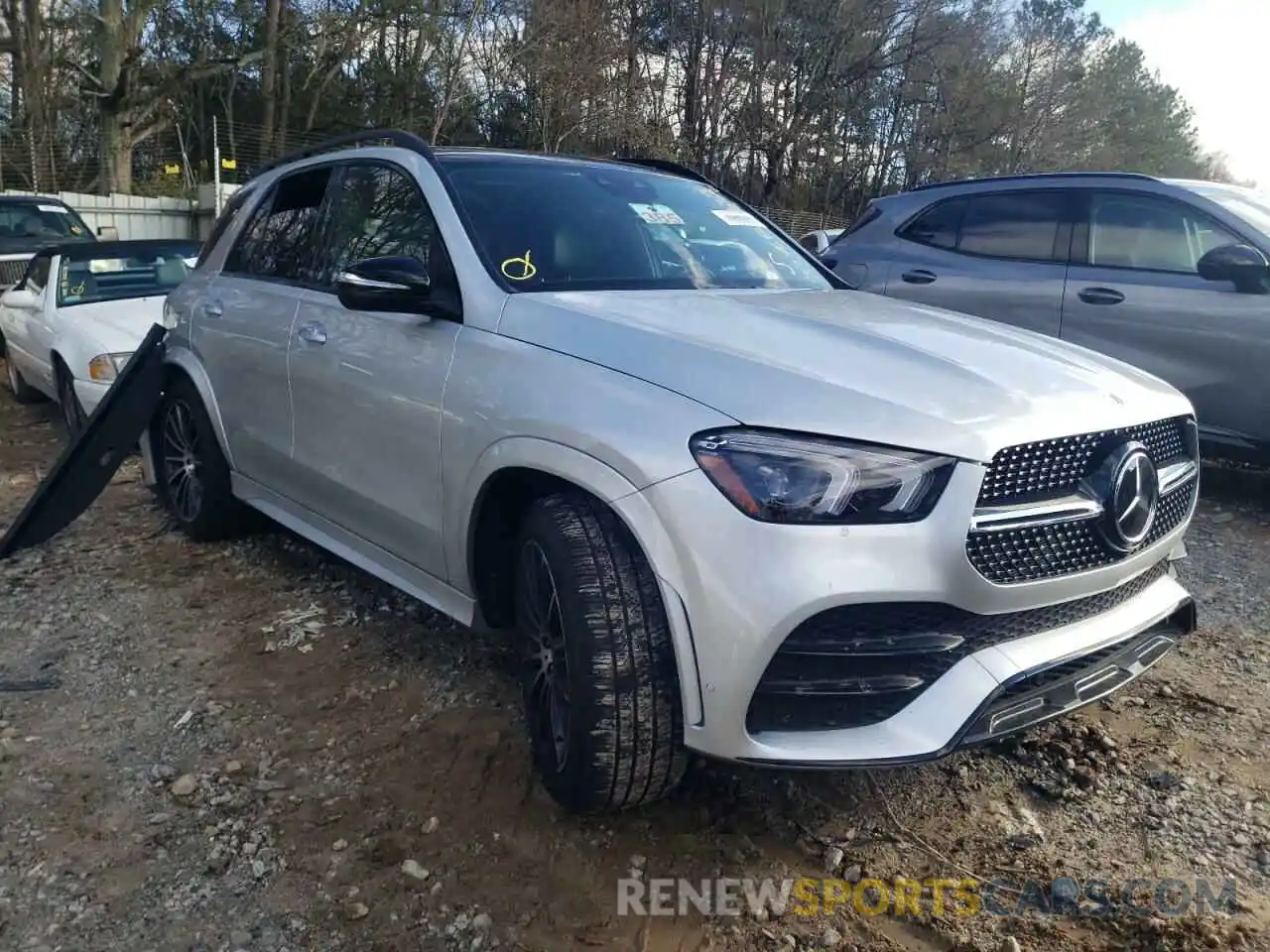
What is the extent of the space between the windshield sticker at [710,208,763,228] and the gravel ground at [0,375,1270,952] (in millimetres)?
1769

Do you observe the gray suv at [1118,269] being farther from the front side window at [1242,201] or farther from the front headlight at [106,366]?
the front headlight at [106,366]

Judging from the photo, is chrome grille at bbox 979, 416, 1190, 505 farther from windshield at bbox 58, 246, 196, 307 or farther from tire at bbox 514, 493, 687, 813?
windshield at bbox 58, 246, 196, 307

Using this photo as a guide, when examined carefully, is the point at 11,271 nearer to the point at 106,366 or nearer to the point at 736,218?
the point at 106,366

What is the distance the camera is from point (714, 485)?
209 centimetres

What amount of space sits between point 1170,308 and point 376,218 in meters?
4.11

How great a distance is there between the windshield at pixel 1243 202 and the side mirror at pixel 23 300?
294 inches

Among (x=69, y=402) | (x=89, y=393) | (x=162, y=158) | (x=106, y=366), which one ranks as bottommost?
(x=69, y=402)

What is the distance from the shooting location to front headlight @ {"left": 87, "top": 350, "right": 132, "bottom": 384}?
612 centimetres

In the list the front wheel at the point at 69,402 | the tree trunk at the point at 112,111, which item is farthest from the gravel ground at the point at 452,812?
the tree trunk at the point at 112,111

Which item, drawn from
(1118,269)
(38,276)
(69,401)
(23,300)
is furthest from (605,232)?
(38,276)

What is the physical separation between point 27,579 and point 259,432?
4.30 ft

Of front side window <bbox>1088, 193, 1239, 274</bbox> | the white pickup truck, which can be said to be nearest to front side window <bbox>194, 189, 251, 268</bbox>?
front side window <bbox>1088, 193, 1239, 274</bbox>

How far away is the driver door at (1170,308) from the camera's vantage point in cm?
502

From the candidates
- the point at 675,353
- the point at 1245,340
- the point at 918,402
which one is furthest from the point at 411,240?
the point at 1245,340
